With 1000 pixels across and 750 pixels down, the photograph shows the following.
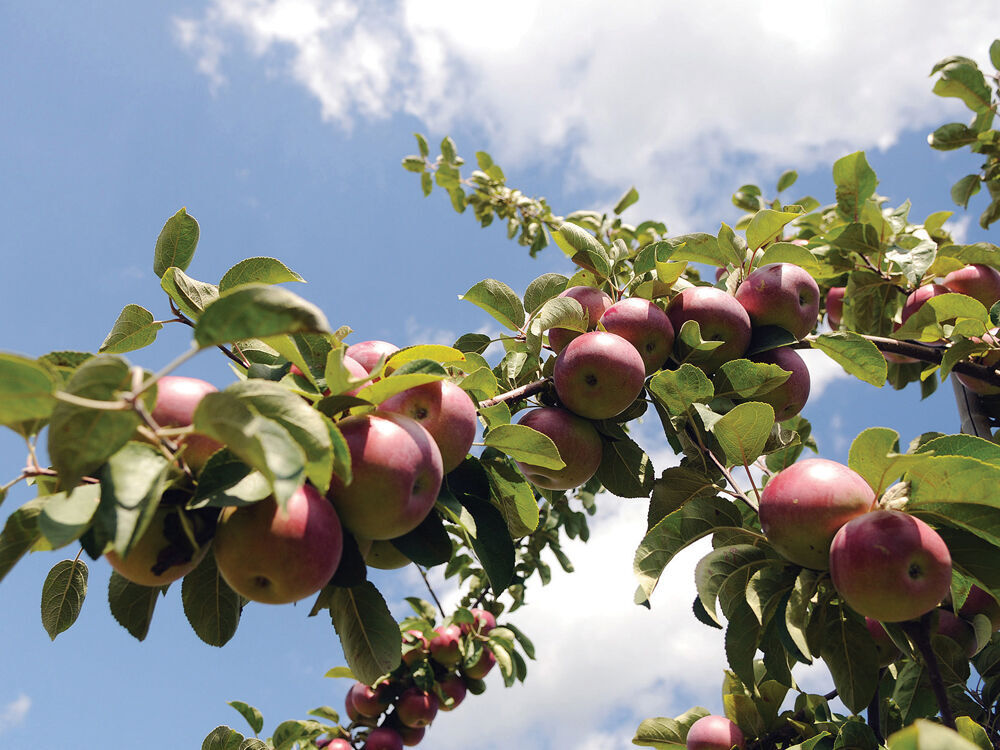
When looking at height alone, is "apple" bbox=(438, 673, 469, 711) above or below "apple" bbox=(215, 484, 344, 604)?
above

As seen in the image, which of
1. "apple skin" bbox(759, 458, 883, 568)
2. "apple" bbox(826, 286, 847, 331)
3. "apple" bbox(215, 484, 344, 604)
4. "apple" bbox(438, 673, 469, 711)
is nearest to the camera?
"apple" bbox(215, 484, 344, 604)

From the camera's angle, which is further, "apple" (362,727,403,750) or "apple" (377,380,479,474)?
"apple" (362,727,403,750)

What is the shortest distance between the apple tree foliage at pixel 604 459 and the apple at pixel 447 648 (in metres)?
1.38

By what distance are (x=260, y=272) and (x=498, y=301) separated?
0.76 metres

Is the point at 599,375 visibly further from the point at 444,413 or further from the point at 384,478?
the point at 384,478

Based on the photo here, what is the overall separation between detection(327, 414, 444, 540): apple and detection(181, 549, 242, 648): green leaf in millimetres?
285

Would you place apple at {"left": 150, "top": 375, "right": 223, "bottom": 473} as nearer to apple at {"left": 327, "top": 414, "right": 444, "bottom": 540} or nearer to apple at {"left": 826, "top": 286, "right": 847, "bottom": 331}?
apple at {"left": 327, "top": 414, "right": 444, "bottom": 540}

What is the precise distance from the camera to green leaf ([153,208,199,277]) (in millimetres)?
1603

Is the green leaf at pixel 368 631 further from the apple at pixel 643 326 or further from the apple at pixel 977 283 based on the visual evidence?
the apple at pixel 977 283

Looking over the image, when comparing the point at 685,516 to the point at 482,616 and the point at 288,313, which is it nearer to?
the point at 288,313

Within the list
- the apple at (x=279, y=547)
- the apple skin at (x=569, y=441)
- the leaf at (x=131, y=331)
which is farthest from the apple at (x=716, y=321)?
the leaf at (x=131, y=331)

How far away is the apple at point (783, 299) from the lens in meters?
2.05

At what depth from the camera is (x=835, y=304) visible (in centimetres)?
331

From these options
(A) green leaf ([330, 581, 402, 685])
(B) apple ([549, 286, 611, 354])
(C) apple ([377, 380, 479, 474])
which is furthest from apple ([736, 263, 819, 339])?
(A) green leaf ([330, 581, 402, 685])
